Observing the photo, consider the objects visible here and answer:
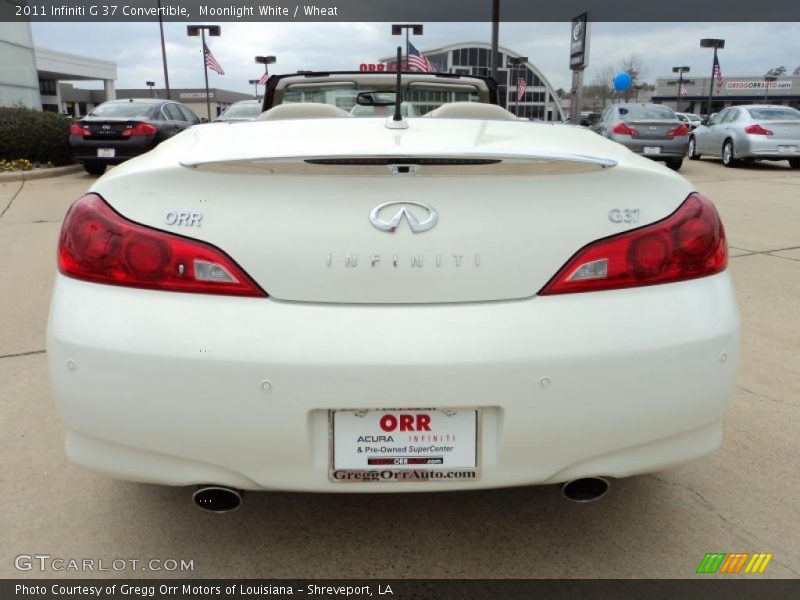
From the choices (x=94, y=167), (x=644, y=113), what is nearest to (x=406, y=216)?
(x=94, y=167)

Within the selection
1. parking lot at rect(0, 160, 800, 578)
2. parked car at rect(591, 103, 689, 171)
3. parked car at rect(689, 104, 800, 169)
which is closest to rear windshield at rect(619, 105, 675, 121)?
parked car at rect(591, 103, 689, 171)

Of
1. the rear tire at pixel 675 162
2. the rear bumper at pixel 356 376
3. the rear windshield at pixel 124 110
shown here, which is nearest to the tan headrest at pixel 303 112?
the rear bumper at pixel 356 376

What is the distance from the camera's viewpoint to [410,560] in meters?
1.95

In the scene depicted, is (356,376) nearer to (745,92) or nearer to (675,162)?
(675,162)

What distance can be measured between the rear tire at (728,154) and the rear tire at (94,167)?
13178mm

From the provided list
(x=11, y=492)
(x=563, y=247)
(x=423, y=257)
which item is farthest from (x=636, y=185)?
(x=11, y=492)

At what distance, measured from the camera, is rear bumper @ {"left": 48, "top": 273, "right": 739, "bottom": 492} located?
1526 millimetres

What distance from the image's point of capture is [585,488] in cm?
179

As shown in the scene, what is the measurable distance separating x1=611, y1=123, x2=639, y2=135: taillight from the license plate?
44.4 ft

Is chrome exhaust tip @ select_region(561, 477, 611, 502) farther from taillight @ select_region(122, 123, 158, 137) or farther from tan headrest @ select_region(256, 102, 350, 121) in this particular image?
taillight @ select_region(122, 123, 158, 137)

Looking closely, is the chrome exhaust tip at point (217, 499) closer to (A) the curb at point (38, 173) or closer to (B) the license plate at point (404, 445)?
(B) the license plate at point (404, 445)

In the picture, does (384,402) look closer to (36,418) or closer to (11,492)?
(11,492)

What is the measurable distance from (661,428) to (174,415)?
119 centimetres

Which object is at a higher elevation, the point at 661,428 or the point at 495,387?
the point at 495,387
